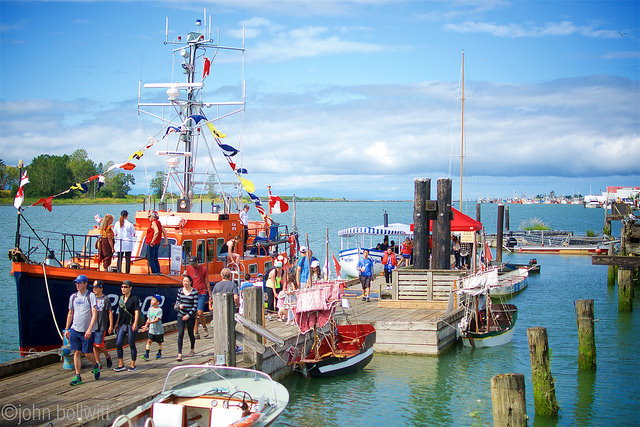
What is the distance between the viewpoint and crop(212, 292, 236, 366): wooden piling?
10.7 metres

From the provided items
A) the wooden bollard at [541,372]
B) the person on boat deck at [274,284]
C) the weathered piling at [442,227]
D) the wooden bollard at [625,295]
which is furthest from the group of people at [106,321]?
the wooden bollard at [625,295]

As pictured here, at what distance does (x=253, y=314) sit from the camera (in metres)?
12.0

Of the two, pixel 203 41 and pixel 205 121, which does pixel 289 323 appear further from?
pixel 203 41

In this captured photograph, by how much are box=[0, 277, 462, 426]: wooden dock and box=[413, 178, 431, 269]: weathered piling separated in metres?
1.82

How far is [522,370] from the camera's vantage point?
50.2 feet

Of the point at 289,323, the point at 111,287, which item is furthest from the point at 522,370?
the point at 111,287

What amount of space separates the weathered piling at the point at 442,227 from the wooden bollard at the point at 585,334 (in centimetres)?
463

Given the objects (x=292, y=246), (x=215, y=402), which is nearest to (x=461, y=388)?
(x=215, y=402)

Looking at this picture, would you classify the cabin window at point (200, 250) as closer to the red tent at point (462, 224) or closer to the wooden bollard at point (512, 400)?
the red tent at point (462, 224)

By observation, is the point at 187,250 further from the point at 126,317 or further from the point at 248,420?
the point at 248,420

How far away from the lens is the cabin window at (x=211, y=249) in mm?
19234

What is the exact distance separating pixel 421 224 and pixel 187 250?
740 cm

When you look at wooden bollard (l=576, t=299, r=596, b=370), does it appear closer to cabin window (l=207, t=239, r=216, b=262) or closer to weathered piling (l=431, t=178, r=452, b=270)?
weathered piling (l=431, t=178, r=452, b=270)

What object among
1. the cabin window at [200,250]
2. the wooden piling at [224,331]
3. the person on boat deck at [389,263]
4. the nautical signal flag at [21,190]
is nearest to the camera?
the wooden piling at [224,331]
